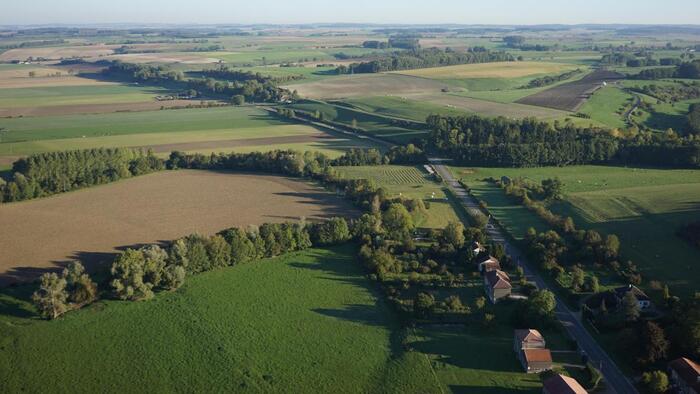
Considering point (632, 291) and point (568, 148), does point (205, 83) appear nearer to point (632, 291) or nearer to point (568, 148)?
point (568, 148)

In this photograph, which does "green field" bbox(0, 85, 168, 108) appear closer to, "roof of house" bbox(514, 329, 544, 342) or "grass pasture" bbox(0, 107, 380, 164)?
"grass pasture" bbox(0, 107, 380, 164)

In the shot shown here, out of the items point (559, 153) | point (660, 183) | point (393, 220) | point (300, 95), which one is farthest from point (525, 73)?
point (393, 220)

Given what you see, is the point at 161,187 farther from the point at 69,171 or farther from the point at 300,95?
the point at 300,95

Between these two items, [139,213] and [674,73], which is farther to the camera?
[674,73]

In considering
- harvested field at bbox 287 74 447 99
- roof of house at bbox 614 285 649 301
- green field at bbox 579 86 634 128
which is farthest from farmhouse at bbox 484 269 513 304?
harvested field at bbox 287 74 447 99

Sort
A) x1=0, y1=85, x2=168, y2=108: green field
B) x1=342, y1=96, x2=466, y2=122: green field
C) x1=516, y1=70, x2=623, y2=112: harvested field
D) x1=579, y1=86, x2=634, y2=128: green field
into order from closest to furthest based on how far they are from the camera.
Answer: x1=579, y1=86, x2=634, y2=128: green field
x1=342, y1=96, x2=466, y2=122: green field
x1=516, y1=70, x2=623, y2=112: harvested field
x1=0, y1=85, x2=168, y2=108: green field

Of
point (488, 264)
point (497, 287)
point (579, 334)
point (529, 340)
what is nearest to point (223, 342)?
point (529, 340)

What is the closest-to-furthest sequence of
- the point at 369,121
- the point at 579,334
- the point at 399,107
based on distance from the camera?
the point at 579,334
the point at 369,121
the point at 399,107
